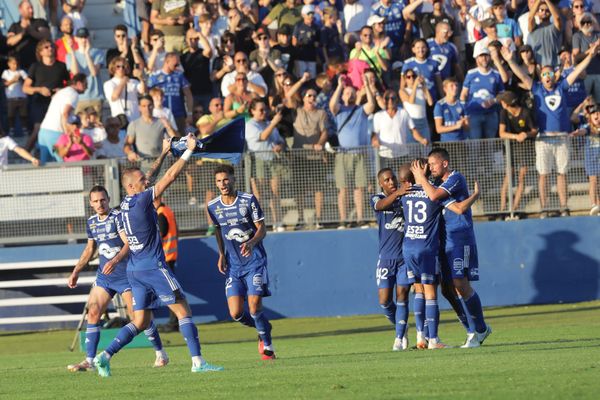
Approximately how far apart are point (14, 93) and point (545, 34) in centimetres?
965

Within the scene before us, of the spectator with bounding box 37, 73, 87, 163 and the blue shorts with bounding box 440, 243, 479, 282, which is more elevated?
the spectator with bounding box 37, 73, 87, 163

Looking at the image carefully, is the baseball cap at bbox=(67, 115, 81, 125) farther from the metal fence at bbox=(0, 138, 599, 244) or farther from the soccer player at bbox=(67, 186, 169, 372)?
the soccer player at bbox=(67, 186, 169, 372)

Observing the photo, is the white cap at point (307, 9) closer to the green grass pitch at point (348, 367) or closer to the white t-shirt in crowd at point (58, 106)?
the white t-shirt in crowd at point (58, 106)

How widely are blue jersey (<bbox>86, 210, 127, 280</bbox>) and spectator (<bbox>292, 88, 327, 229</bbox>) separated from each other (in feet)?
19.4

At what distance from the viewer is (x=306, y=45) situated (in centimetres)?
2242

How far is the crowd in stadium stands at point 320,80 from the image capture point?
798 inches

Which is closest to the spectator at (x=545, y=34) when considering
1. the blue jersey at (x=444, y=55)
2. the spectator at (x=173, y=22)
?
the blue jersey at (x=444, y=55)

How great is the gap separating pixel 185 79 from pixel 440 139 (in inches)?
185

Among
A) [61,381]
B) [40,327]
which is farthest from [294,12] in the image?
[61,381]

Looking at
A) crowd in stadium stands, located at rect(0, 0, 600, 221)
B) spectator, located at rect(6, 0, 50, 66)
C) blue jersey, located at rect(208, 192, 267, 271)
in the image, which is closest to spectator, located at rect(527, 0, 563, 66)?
crowd in stadium stands, located at rect(0, 0, 600, 221)

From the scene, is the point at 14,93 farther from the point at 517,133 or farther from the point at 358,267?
the point at 517,133

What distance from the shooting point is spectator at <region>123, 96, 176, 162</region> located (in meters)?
20.3

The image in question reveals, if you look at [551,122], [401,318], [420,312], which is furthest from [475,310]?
[551,122]

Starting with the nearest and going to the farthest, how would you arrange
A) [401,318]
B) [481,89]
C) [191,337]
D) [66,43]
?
[191,337], [401,318], [481,89], [66,43]
